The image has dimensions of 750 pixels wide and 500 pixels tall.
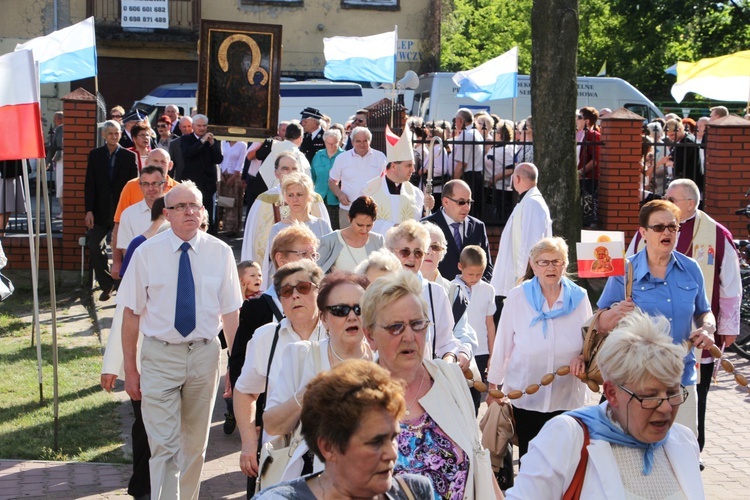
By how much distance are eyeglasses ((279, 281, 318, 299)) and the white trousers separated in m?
1.45

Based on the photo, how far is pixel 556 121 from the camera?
14.8m

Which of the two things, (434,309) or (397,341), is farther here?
(434,309)

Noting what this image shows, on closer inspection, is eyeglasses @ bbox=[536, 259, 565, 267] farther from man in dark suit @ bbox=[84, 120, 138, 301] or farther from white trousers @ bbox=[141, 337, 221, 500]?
man in dark suit @ bbox=[84, 120, 138, 301]

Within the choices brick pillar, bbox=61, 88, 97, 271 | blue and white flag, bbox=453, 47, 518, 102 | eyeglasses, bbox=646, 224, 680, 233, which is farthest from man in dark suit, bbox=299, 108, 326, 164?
eyeglasses, bbox=646, 224, 680, 233

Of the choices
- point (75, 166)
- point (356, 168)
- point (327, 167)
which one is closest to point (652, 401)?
point (356, 168)

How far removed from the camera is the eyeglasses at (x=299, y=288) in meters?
5.74

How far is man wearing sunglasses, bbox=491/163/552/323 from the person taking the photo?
10727mm

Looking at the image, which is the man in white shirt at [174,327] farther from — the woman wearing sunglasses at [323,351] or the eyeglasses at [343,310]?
the eyeglasses at [343,310]

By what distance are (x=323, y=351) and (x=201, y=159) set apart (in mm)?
13143

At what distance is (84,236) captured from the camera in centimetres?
1558

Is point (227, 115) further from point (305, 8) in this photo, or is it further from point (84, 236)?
point (305, 8)

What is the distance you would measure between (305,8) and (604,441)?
33742mm

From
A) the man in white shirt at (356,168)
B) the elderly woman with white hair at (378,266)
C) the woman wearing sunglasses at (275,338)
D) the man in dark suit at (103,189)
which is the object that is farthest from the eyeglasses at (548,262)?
the man in dark suit at (103,189)

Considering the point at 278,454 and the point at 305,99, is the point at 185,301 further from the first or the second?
the point at 305,99
